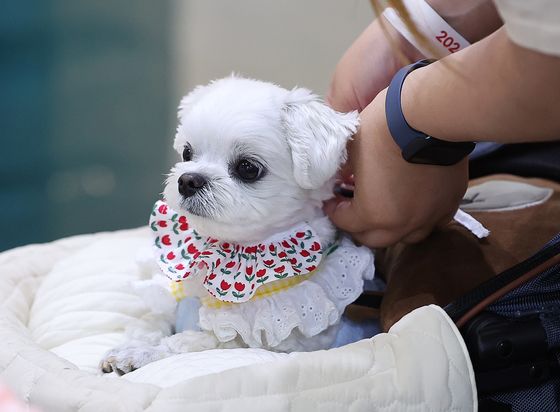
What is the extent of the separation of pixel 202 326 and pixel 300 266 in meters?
0.12

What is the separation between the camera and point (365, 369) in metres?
0.64

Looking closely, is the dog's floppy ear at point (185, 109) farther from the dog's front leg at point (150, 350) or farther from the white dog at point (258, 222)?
the dog's front leg at point (150, 350)

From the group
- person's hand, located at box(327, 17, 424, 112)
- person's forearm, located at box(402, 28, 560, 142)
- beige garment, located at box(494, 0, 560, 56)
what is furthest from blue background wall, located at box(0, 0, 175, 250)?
beige garment, located at box(494, 0, 560, 56)

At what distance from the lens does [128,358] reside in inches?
30.7

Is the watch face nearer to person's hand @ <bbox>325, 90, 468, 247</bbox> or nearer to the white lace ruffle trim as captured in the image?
person's hand @ <bbox>325, 90, 468, 247</bbox>

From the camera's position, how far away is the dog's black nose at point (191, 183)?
0.76 metres

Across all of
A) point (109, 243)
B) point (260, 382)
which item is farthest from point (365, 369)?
point (109, 243)

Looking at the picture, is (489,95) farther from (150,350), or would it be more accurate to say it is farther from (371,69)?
(150,350)

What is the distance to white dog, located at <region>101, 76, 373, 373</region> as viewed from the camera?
76 cm

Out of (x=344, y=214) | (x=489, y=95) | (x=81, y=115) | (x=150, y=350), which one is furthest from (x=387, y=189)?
(x=81, y=115)

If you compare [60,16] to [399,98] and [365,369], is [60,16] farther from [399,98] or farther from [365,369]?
[365,369]

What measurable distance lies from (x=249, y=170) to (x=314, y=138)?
0.23 feet

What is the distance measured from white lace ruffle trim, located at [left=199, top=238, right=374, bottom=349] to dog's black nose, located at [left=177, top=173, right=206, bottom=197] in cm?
13

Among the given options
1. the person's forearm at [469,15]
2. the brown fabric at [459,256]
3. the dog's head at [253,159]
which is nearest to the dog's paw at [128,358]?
the dog's head at [253,159]
